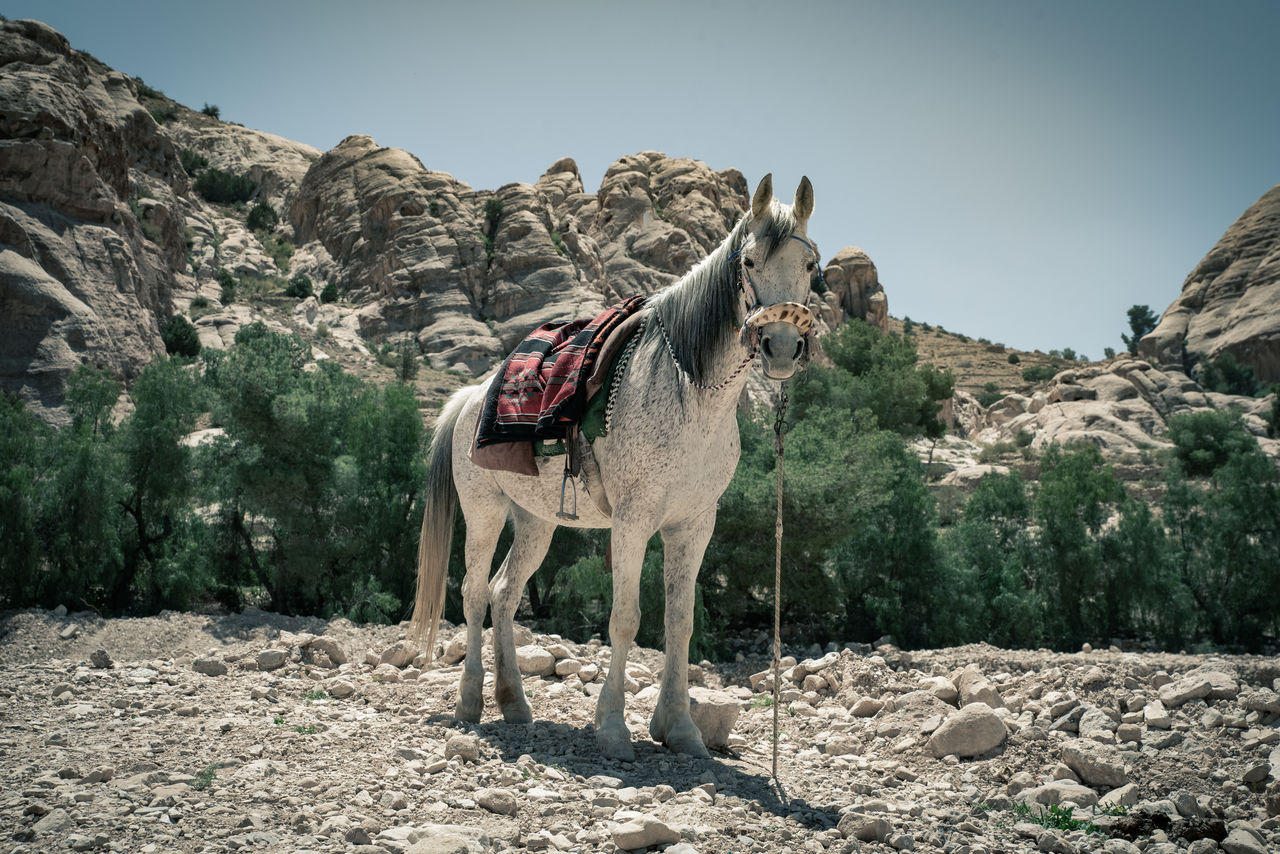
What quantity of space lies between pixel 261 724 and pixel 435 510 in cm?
182

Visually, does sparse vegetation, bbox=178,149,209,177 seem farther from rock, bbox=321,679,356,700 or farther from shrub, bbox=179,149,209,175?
rock, bbox=321,679,356,700

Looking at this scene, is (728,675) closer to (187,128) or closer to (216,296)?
(216,296)

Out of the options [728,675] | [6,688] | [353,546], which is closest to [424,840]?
[6,688]

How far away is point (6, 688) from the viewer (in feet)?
17.6

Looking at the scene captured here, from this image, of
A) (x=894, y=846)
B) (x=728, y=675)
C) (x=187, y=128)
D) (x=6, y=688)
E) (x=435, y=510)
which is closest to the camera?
(x=894, y=846)

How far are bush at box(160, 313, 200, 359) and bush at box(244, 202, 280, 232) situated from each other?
26751mm

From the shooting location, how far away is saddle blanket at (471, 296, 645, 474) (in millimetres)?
4516

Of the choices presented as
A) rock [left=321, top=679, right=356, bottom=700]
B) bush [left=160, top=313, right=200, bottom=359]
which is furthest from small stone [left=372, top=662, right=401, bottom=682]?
bush [left=160, top=313, right=200, bottom=359]

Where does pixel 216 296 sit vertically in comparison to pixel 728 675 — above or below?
above

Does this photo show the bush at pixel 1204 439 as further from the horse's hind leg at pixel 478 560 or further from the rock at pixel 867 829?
the rock at pixel 867 829

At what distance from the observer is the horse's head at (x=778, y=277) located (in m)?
3.55

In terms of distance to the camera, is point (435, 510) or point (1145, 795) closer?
point (1145, 795)

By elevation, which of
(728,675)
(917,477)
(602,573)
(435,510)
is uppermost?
(917,477)

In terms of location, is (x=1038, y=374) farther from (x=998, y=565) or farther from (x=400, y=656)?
(x=400, y=656)
